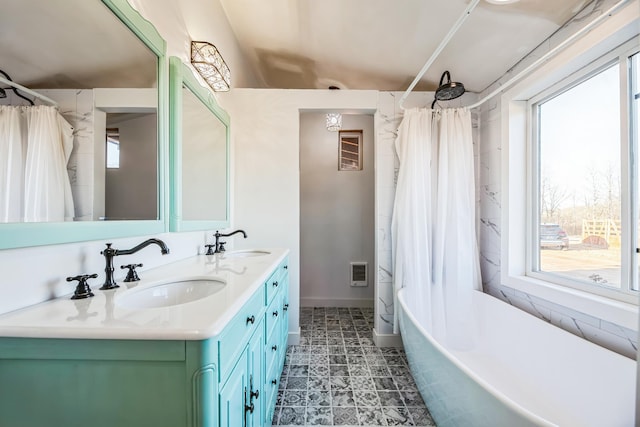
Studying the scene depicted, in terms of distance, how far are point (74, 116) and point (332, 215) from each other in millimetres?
2645

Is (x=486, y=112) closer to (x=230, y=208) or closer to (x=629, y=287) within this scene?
(x=629, y=287)

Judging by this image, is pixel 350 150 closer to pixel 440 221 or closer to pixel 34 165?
pixel 440 221

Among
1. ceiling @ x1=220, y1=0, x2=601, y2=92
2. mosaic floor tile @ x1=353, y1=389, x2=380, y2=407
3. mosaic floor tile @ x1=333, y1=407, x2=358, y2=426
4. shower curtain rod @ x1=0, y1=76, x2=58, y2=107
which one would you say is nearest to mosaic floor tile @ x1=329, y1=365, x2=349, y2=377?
mosaic floor tile @ x1=353, y1=389, x2=380, y2=407

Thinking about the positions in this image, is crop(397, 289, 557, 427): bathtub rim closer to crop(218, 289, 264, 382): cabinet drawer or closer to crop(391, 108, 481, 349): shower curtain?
crop(391, 108, 481, 349): shower curtain

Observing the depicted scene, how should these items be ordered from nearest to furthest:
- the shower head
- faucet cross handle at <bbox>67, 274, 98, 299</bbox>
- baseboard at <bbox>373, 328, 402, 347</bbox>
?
faucet cross handle at <bbox>67, 274, 98, 299</bbox> < the shower head < baseboard at <bbox>373, 328, 402, 347</bbox>

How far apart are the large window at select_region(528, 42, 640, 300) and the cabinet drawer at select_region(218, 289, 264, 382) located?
182cm

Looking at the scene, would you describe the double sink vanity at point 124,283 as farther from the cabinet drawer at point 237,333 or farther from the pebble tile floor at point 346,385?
the pebble tile floor at point 346,385

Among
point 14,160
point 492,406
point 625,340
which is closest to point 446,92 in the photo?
point 625,340

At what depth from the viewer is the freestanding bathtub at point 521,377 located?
0.95 metres

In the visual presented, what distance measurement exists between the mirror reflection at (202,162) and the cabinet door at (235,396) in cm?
89

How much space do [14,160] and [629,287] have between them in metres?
2.49

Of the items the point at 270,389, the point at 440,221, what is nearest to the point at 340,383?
the point at 270,389

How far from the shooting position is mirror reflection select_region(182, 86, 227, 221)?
141cm

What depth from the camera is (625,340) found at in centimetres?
118
